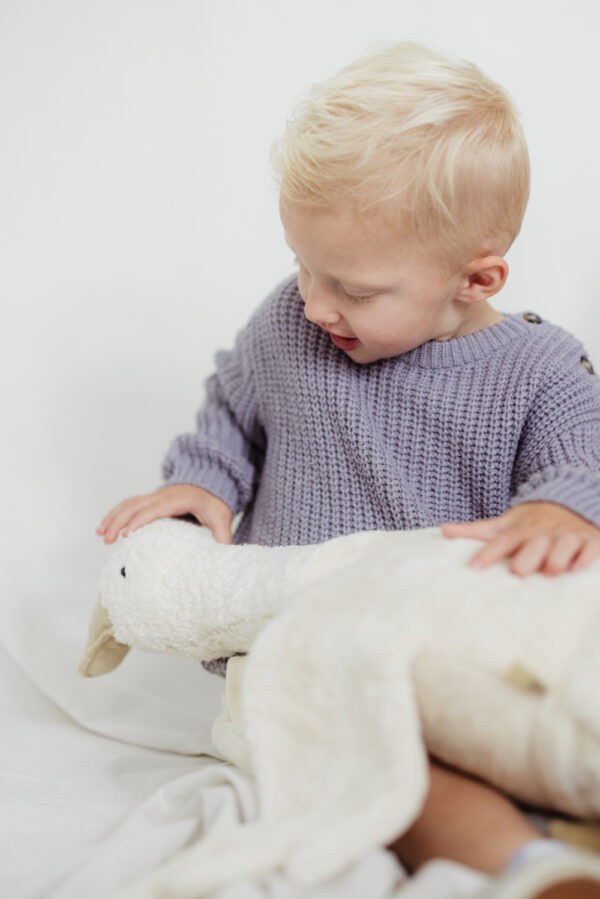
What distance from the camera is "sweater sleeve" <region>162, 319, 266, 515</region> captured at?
3.76 ft

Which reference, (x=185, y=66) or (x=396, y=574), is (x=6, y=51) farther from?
(x=396, y=574)

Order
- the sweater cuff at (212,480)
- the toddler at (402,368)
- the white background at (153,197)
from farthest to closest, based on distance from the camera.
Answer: the white background at (153,197) < the sweater cuff at (212,480) < the toddler at (402,368)

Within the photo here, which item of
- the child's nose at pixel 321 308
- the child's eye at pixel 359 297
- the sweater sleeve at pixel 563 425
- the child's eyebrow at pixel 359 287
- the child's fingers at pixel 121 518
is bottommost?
the child's fingers at pixel 121 518

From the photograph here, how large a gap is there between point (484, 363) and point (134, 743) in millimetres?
627

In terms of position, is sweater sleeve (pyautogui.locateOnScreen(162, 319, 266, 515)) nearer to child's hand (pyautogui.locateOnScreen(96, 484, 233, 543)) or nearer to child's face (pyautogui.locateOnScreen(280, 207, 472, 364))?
child's hand (pyautogui.locateOnScreen(96, 484, 233, 543))

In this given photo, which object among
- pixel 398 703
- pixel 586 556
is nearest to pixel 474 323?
pixel 586 556

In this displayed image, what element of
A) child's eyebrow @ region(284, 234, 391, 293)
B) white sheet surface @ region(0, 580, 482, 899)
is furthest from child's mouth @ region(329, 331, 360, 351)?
white sheet surface @ region(0, 580, 482, 899)

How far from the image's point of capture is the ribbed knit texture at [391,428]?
978 mm

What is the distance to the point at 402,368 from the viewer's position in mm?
1046

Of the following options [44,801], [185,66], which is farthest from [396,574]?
[185,66]

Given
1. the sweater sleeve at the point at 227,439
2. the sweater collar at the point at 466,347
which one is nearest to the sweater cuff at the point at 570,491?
the sweater collar at the point at 466,347

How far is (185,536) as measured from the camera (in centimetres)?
95

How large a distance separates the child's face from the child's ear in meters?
0.01

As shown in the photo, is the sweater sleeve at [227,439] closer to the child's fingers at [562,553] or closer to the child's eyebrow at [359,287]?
the child's eyebrow at [359,287]
